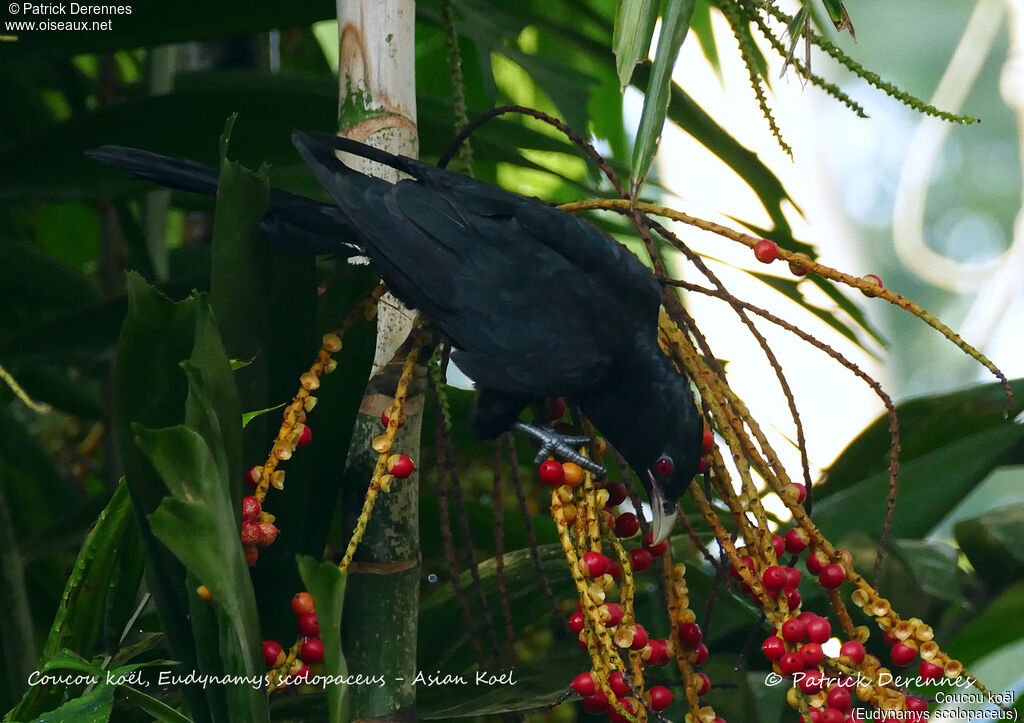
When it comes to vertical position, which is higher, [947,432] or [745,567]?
[947,432]

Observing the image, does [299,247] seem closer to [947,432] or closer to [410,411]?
[410,411]

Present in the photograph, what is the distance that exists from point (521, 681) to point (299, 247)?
0.31m

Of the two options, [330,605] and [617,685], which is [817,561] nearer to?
[617,685]

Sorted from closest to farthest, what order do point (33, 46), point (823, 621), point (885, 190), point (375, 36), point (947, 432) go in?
point (823, 621)
point (375, 36)
point (33, 46)
point (947, 432)
point (885, 190)

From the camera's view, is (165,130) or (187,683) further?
(165,130)

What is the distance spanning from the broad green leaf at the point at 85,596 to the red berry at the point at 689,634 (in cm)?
34

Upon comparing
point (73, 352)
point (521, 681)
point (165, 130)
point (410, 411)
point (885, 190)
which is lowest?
point (521, 681)

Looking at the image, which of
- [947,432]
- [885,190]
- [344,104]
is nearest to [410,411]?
[344,104]

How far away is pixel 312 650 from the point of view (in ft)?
1.82

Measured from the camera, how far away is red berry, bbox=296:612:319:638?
0.55 m

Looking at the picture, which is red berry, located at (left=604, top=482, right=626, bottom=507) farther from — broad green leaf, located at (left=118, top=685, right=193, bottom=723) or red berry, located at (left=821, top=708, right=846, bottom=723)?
broad green leaf, located at (left=118, top=685, right=193, bottom=723)

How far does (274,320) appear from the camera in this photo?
1.82 feet

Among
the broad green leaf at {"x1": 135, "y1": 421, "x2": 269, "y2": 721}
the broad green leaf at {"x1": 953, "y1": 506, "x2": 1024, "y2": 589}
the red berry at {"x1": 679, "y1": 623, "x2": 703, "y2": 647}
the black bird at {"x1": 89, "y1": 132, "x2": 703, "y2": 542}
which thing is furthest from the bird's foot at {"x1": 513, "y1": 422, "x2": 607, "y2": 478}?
the broad green leaf at {"x1": 953, "y1": 506, "x2": 1024, "y2": 589}

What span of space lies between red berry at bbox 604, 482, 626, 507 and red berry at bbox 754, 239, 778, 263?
6.9 inches
